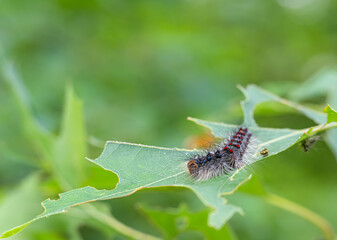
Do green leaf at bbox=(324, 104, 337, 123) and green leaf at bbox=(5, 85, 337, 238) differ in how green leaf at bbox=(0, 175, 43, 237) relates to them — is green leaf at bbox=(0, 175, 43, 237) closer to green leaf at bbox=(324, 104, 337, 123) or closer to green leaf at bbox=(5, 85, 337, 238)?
green leaf at bbox=(5, 85, 337, 238)

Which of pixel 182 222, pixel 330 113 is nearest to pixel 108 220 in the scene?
pixel 182 222

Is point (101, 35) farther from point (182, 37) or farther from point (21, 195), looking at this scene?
point (21, 195)

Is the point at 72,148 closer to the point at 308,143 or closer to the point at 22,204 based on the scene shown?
the point at 22,204

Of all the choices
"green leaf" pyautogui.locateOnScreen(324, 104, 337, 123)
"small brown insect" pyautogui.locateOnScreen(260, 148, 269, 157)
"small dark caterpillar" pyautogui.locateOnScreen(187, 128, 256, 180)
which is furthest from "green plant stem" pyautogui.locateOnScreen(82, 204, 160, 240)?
"green leaf" pyautogui.locateOnScreen(324, 104, 337, 123)

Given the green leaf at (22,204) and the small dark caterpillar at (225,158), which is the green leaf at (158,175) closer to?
the small dark caterpillar at (225,158)

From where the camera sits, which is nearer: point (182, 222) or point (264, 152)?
point (264, 152)

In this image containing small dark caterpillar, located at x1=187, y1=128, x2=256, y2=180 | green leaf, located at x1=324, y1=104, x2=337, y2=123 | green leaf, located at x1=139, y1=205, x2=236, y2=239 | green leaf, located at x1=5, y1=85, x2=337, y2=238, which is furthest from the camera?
green leaf, located at x1=139, y1=205, x2=236, y2=239

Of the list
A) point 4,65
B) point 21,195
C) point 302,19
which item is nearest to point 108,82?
point 4,65
